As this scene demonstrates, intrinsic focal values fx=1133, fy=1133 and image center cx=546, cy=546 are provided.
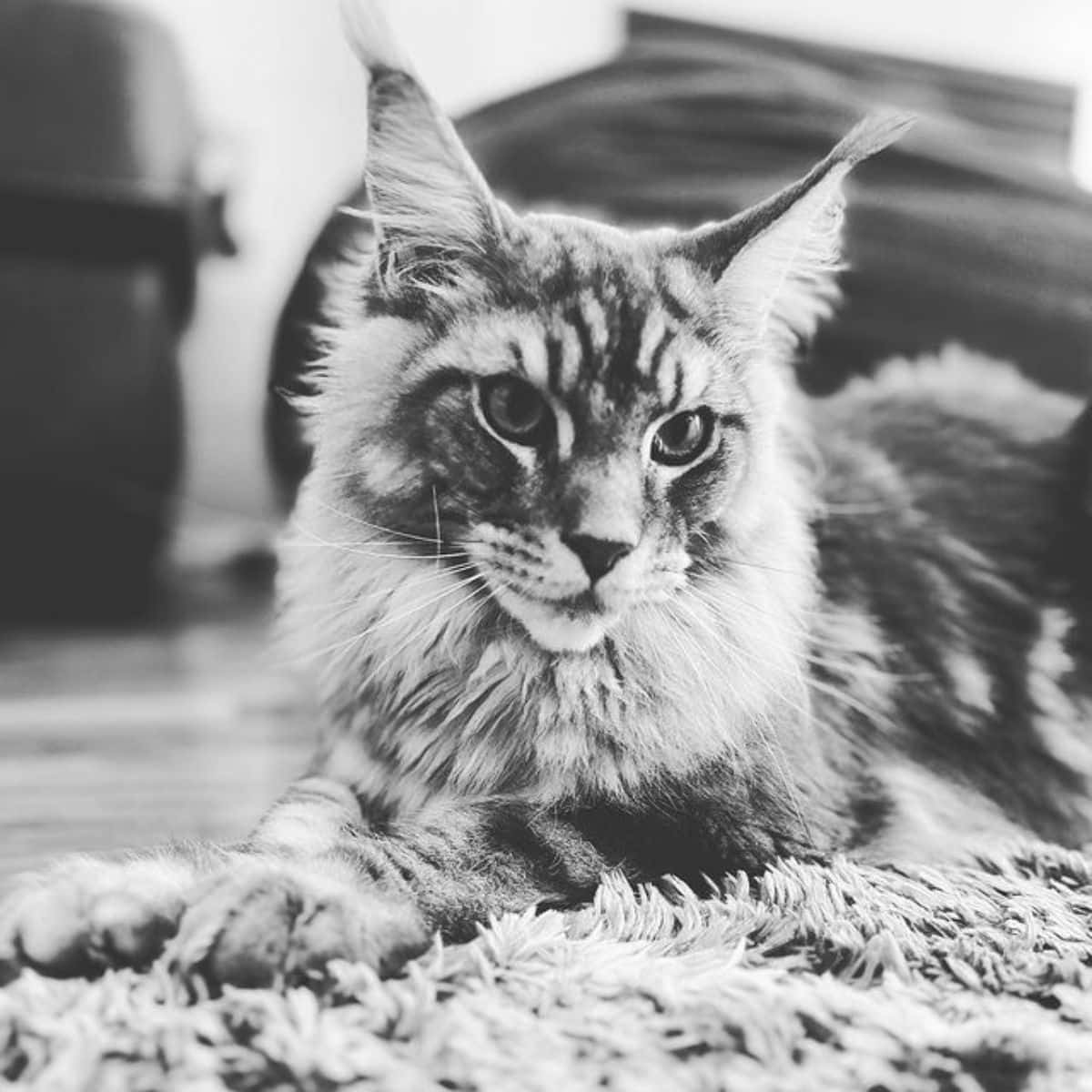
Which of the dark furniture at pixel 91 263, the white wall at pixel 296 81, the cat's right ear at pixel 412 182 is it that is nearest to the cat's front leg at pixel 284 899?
the cat's right ear at pixel 412 182

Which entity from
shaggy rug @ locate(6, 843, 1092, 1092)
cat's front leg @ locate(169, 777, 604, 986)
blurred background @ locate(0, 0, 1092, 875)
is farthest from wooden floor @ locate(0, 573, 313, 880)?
shaggy rug @ locate(6, 843, 1092, 1092)

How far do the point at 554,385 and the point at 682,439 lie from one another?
98mm

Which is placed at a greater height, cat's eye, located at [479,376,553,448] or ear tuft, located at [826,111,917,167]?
ear tuft, located at [826,111,917,167]

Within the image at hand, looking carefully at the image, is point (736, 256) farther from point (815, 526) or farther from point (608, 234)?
point (815, 526)

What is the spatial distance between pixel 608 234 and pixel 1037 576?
0.44 meters

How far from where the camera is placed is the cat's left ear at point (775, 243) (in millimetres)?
731

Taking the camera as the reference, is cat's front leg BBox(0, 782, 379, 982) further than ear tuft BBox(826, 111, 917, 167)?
No

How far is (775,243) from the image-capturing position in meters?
0.76

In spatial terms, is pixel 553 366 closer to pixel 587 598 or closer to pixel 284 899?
pixel 587 598

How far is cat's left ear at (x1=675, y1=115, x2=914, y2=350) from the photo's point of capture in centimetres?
73

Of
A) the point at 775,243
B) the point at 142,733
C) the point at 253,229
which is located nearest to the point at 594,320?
the point at 775,243

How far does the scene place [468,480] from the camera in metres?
0.73

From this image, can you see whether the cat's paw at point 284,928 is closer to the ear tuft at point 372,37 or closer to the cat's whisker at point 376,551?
the cat's whisker at point 376,551

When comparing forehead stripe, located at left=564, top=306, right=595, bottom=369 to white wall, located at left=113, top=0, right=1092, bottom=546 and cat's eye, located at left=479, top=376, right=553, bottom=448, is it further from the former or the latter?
white wall, located at left=113, top=0, right=1092, bottom=546
